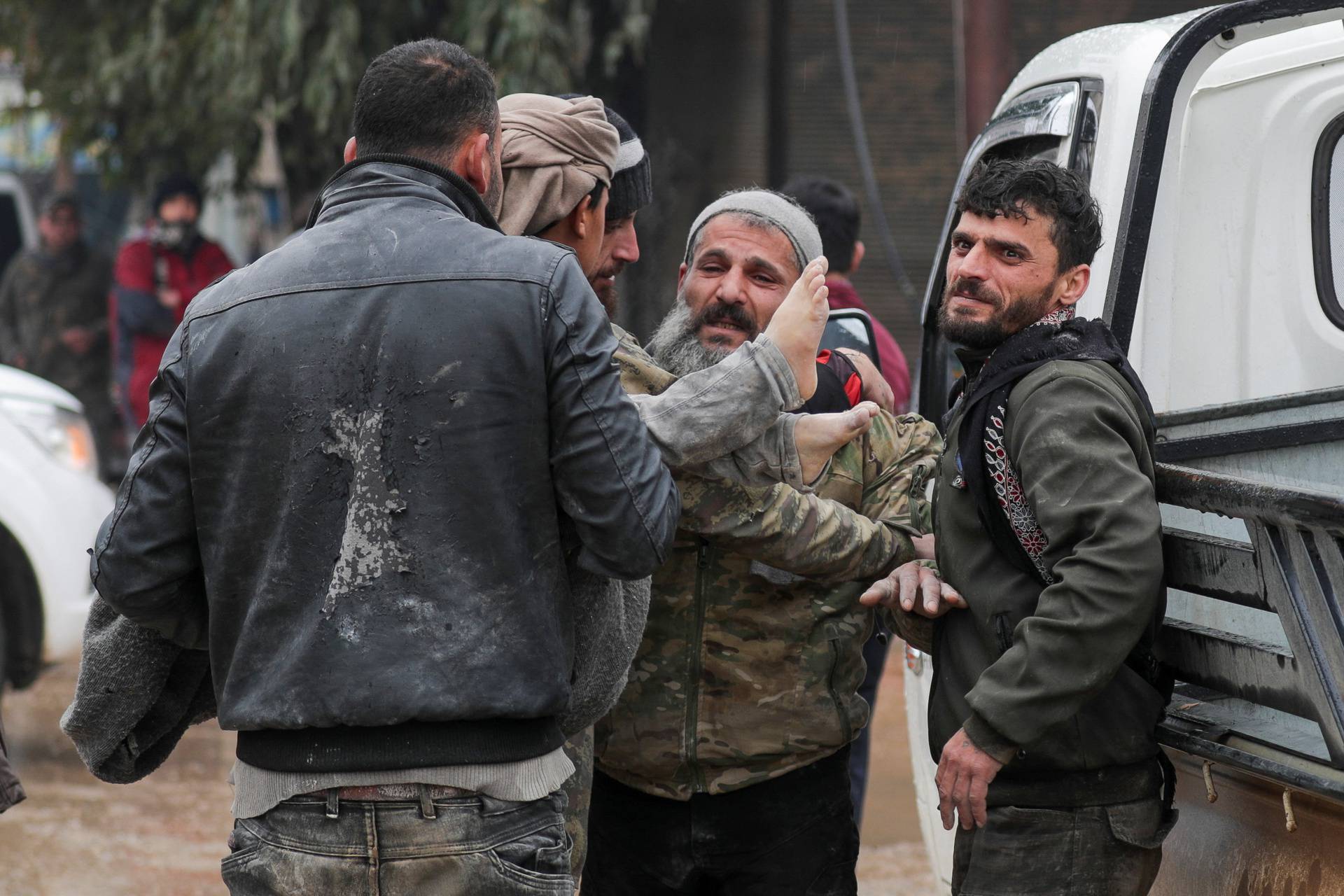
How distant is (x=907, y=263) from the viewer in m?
12.5

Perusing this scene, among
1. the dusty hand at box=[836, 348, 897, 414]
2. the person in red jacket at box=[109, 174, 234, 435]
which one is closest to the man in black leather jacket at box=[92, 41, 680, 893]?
the dusty hand at box=[836, 348, 897, 414]

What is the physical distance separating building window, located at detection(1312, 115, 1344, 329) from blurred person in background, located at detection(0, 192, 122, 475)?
9.58 m

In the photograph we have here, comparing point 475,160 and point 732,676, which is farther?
point 732,676

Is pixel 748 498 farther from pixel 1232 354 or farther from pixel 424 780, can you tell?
pixel 1232 354

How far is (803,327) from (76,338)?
992 centimetres

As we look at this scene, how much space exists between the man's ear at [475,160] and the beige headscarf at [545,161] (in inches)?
10.6

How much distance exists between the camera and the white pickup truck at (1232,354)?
7.48 feet

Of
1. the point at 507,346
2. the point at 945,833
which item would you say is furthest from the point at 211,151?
the point at 507,346

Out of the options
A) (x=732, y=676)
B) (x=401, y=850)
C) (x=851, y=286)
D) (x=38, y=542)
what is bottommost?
(x=38, y=542)

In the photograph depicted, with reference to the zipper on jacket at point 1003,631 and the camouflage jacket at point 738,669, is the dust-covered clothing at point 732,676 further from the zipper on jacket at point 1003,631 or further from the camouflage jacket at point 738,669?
the zipper on jacket at point 1003,631

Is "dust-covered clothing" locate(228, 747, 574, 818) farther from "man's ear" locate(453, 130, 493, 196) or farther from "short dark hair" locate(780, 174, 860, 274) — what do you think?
"short dark hair" locate(780, 174, 860, 274)

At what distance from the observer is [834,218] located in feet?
18.5

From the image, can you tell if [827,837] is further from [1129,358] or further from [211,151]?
[211,151]

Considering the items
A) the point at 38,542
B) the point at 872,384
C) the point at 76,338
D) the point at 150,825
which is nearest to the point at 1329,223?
the point at 872,384
